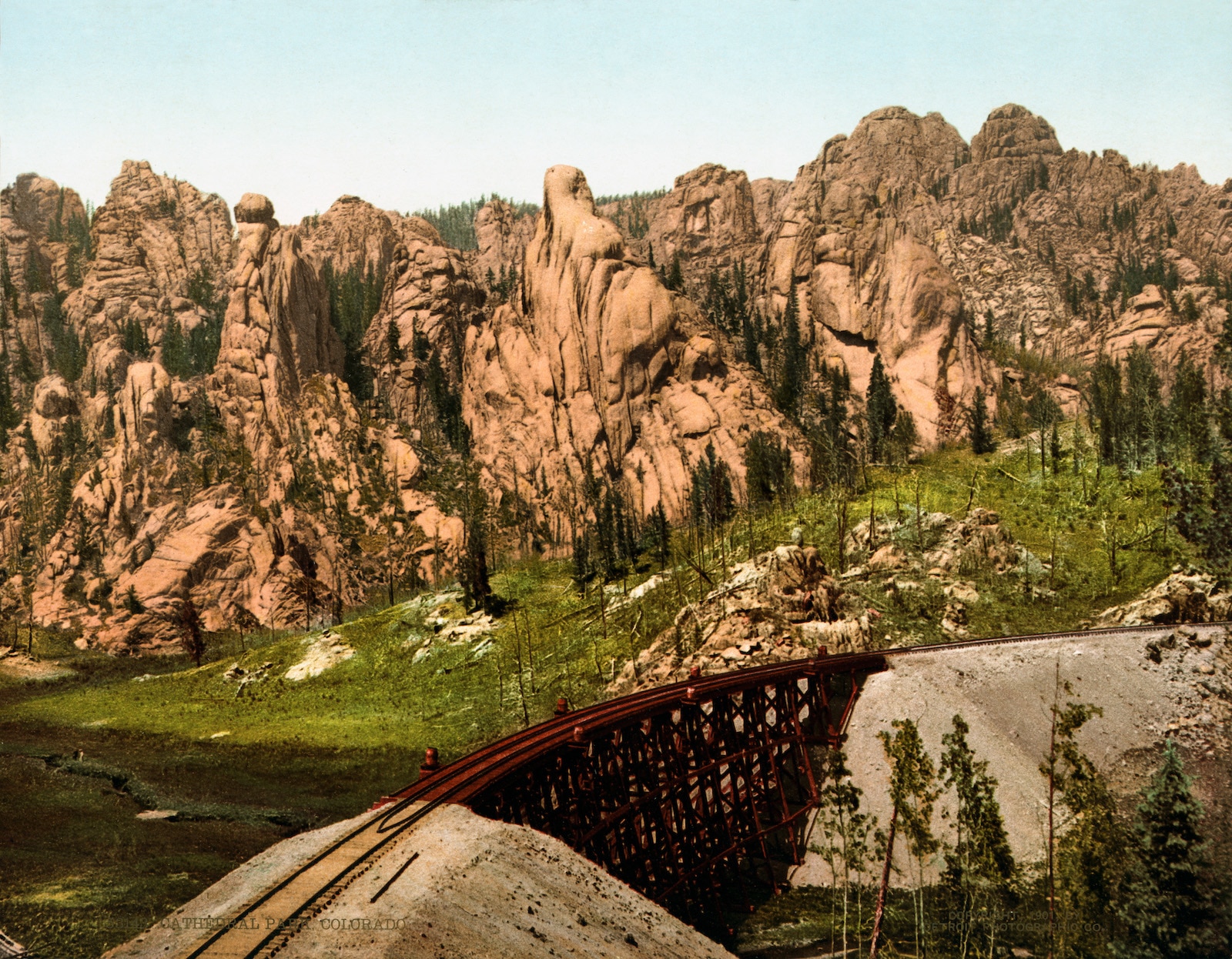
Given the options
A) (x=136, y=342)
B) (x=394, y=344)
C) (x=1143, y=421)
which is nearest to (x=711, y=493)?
(x=1143, y=421)

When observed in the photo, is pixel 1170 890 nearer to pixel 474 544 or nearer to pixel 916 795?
pixel 916 795

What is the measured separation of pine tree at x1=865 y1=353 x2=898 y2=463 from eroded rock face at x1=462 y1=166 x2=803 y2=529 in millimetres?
15849

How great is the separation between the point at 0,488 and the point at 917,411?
175 m

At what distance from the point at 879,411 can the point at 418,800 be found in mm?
134668

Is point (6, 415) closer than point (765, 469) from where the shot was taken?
No

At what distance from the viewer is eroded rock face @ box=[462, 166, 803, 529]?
528ft

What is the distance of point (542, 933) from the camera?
23984 millimetres

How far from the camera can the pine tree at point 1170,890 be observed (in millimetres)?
34812

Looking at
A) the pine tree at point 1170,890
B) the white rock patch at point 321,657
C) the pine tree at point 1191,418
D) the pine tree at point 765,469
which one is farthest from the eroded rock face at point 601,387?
the pine tree at point 1170,890

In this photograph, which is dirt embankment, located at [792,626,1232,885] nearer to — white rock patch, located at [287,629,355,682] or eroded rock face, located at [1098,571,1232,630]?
eroded rock face, located at [1098,571,1232,630]

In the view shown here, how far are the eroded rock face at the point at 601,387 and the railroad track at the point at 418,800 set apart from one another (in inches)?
4306

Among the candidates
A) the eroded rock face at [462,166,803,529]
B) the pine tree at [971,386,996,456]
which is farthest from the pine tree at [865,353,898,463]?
the eroded rock face at [462,166,803,529]

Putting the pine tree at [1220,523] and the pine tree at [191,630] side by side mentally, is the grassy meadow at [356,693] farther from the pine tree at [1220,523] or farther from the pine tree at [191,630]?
the pine tree at [191,630]

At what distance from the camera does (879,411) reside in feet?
498
